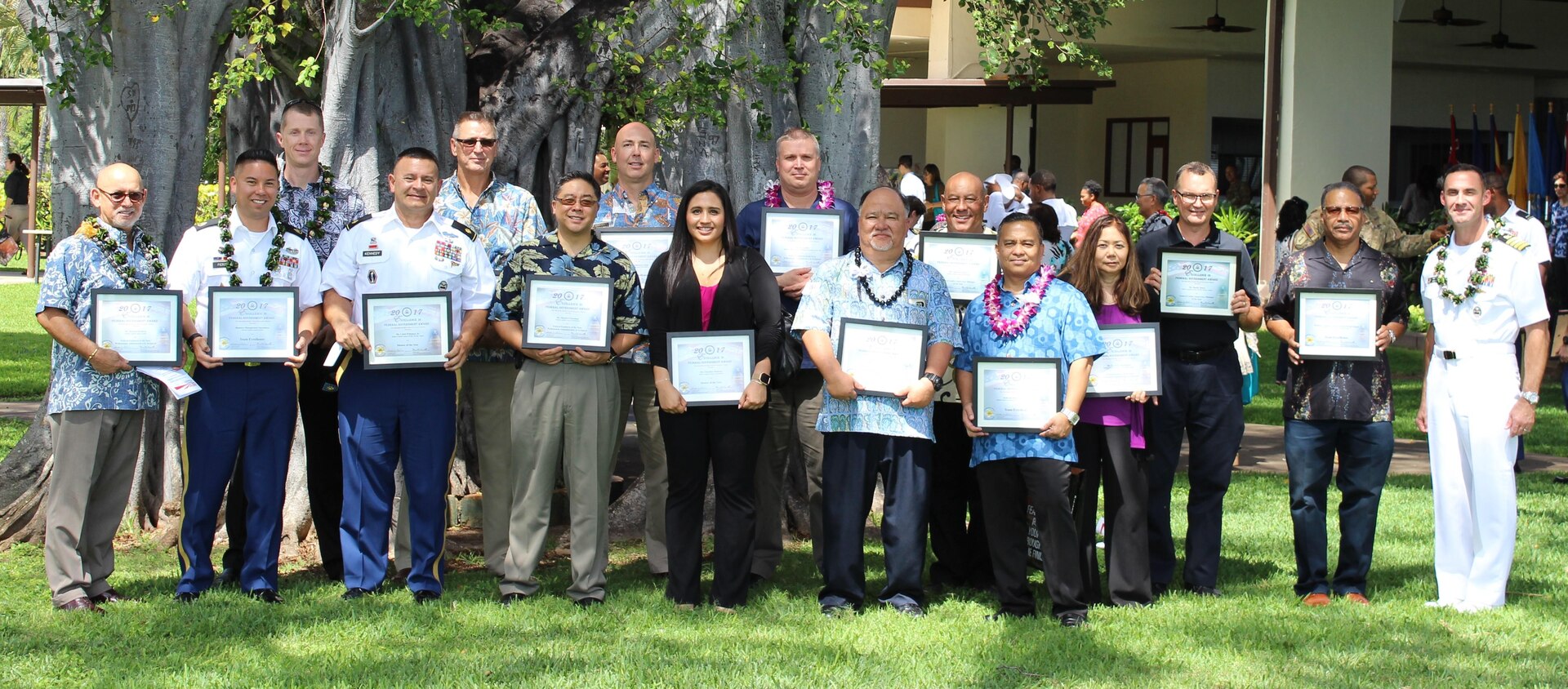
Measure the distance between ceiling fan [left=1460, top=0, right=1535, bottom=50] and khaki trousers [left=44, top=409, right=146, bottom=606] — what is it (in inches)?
1054

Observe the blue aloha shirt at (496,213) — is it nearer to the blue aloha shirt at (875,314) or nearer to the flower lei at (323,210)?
the flower lei at (323,210)

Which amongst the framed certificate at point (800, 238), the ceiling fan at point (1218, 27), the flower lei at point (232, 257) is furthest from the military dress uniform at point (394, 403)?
the ceiling fan at point (1218, 27)

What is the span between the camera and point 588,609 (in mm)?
6500

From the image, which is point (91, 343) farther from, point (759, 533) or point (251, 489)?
point (759, 533)

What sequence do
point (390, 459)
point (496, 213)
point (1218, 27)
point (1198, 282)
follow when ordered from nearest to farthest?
point (390, 459) → point (1198, 282) → point (496, 213) → point (1218, 27)

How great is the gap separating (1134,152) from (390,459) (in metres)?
26.0

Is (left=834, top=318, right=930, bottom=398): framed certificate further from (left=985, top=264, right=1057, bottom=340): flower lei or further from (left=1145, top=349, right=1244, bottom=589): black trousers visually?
(left=1145, top=349, right=1244, bottom=589): black trousers

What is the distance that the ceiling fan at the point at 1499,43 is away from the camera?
27625 millimetres

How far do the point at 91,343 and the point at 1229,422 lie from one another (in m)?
4.75

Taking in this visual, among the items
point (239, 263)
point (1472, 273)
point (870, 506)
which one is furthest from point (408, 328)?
point (1472, 273)

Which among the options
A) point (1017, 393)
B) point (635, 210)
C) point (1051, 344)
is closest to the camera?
point (1017, 393)

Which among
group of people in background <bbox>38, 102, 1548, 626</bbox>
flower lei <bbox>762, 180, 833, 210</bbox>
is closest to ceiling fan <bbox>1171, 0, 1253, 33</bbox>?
group of people in background <bbox>38, 102, 1548, 626</bbox>

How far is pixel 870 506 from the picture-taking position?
6.48m

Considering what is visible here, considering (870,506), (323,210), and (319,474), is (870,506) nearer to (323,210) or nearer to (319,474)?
(319,474)
